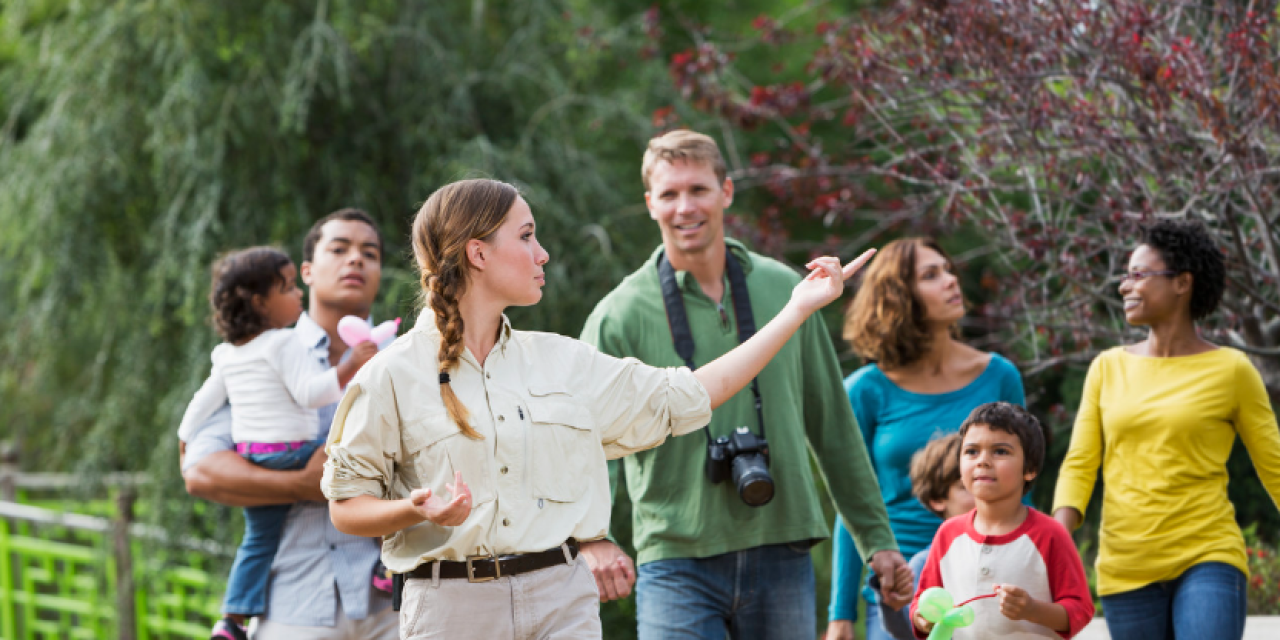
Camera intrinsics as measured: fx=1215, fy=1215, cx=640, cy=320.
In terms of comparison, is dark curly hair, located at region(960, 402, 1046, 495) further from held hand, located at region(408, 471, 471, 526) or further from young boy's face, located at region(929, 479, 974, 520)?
held hand, located at region(408, 471, 471, 526)

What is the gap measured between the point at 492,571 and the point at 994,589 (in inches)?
54.1

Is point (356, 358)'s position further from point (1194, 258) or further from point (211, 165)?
point (211, 165)

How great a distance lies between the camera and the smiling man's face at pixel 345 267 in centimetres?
365

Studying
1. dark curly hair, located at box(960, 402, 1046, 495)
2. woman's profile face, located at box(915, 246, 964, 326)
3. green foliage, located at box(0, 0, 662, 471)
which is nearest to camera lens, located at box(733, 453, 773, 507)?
dark curly hair, located at box(960, 402, 1046, 495)

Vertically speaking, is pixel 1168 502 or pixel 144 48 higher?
pixel 144 48

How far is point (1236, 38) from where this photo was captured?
4238 mm

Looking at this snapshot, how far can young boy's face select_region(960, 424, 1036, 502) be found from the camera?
3197 millimetres

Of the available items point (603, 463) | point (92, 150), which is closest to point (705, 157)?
point (603, 463)

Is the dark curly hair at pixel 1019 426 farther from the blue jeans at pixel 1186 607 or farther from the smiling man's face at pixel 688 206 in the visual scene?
the smiling man's face at pixel 688 206

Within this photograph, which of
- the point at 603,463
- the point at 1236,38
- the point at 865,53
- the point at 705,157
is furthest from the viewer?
the point at 865,53

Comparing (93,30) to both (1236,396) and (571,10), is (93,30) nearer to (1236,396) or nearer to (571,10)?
(571,10)

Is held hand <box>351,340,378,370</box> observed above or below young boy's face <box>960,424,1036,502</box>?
above

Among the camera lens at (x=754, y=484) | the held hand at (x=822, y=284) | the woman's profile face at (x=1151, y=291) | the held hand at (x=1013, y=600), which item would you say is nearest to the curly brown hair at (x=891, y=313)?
the woman's profile face at (x=1151, y=291)

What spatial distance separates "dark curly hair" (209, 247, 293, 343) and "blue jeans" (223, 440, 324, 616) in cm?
43
